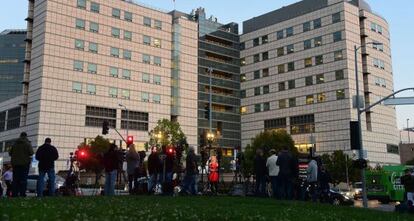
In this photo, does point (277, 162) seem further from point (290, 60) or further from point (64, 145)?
point (290, 60)

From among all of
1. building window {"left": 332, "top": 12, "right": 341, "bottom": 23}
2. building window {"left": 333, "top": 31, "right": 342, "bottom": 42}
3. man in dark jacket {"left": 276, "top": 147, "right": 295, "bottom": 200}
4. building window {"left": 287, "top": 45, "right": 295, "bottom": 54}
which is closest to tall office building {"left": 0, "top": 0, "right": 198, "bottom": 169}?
building window {"left": 287, "top": 45, "right": 295, "bottom": 54}

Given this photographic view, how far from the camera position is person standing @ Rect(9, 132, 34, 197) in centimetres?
1661

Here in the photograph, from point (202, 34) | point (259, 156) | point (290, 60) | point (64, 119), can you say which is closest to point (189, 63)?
point (202, 34)

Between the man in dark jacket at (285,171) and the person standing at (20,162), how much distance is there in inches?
401

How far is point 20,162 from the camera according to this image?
16625mm

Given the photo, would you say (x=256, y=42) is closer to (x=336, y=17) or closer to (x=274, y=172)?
(x=336, y=17)

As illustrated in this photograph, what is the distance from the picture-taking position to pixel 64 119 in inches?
3039

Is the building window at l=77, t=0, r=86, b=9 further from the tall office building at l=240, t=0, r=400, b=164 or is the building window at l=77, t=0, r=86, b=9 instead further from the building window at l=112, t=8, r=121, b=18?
the tall office building at l=240, t=0, r=400, b=164

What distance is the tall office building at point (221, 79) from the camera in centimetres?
9969

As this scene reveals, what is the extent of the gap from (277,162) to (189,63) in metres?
76.7

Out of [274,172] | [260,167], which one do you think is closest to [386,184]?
[260,167]

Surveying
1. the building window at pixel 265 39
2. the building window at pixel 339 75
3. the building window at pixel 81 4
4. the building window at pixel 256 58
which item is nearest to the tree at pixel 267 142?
the building window at pixel 339 75

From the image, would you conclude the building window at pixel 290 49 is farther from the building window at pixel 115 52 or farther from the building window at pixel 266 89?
the building window at pixel 115 52

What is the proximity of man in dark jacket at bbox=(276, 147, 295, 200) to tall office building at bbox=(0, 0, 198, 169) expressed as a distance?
52.3 m
